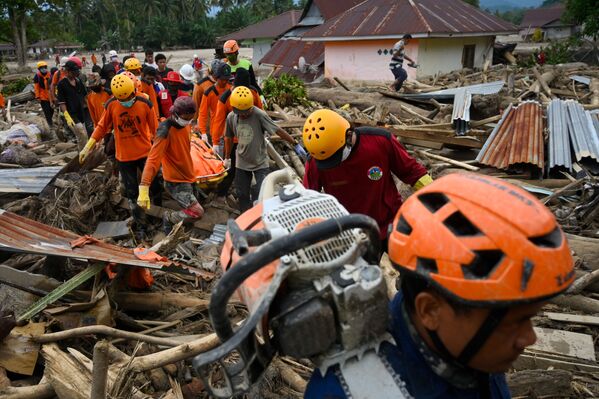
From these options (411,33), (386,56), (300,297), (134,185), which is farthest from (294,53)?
(300,297)

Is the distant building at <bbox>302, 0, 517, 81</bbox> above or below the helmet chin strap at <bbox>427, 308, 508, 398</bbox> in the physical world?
above

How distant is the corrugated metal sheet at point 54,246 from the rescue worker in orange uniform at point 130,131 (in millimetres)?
2409

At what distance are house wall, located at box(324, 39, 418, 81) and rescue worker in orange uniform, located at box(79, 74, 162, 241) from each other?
17224 millimetres

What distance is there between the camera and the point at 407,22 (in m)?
22.3

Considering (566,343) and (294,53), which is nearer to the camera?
(566,343)

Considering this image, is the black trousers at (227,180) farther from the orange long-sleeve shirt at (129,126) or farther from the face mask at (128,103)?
the face mask at (128,103)

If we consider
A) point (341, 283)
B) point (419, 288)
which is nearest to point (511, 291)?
point (419, 288)

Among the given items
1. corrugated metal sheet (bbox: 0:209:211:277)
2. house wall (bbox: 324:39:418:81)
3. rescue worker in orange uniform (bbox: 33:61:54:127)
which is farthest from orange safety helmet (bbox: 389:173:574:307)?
house wall (bbox: 324:39:418:81)

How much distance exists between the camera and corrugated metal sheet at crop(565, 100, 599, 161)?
26.1ft

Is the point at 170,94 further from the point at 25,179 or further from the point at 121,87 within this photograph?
the point at 25,179

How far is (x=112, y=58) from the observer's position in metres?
16.3

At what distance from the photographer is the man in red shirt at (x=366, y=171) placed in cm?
390

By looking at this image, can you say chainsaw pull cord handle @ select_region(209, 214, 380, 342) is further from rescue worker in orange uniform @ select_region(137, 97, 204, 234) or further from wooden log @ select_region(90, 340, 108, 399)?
rescue worker in orange uniform @ select_region(137, 97, 204, 234)

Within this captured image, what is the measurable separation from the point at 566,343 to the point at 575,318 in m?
0.52
